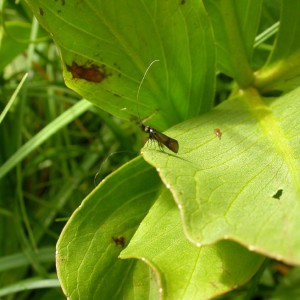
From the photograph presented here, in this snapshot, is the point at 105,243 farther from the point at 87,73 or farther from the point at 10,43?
the point at 10,43

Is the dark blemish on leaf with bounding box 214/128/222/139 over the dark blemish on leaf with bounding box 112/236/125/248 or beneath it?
over

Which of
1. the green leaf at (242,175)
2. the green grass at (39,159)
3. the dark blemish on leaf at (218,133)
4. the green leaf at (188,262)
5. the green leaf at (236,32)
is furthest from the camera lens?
the green grass at (39,159)

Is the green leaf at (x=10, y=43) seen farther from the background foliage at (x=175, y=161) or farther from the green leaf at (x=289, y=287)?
the green leaf at (x=289, y=287)

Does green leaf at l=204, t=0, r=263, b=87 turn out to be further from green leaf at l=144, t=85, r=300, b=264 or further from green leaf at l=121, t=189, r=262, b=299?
green leaf at l=121, t=189, r=262, b=299

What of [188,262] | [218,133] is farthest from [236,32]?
[188,262]

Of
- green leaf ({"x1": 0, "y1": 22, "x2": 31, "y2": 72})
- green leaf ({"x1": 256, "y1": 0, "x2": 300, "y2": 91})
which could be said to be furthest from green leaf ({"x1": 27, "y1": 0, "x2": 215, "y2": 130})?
green leaf ({"x1": 0, "y1": 22, "x2": 31, "y2": 72})

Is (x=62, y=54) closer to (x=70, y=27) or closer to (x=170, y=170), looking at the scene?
(x=70, y=27)

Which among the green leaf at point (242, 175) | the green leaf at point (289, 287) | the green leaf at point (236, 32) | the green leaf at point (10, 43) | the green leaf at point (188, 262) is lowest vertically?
the green leaf at point (289, 287)

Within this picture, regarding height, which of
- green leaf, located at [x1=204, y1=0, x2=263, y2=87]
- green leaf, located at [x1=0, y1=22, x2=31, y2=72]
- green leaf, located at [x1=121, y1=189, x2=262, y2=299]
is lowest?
green leaf, located at [x1=121, y1=189, x2=262, y2=299]

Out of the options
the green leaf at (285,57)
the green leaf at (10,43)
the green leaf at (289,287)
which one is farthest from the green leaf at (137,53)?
the green leaf at (289,287)
